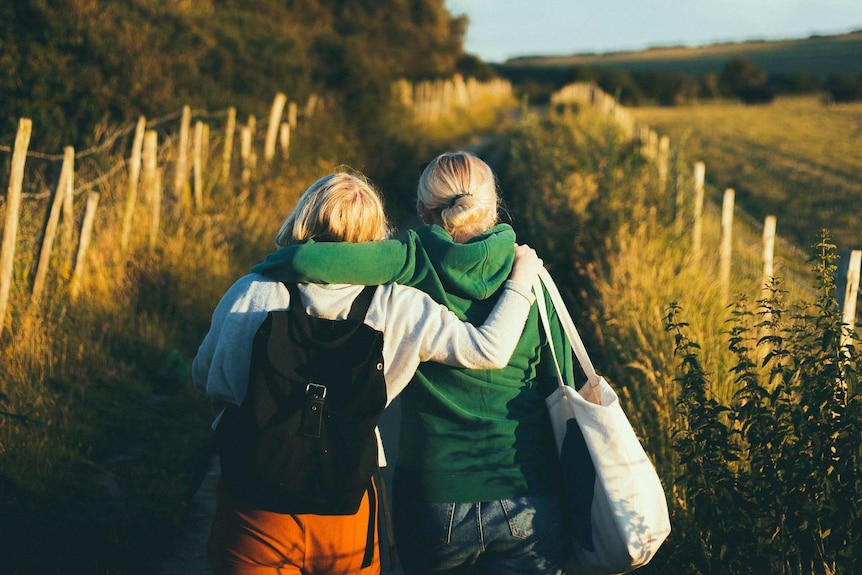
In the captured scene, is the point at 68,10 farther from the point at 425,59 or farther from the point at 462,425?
the point at 425,59

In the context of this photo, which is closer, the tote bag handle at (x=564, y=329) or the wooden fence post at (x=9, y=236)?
the tote bag handle at (x=564, y=329)

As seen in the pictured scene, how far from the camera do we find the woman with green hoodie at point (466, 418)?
2.68 meters

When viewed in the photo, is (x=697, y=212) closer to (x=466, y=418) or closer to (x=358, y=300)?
(x=466, y=418)

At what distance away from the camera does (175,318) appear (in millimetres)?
8242

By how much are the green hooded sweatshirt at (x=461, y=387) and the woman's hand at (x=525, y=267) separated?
0.02 metres

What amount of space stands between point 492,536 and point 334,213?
3.16 ft

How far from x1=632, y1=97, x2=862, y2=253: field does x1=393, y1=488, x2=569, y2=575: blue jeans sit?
3168 millimetres

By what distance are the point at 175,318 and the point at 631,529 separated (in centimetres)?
620

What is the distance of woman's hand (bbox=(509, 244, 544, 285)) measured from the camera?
279cm

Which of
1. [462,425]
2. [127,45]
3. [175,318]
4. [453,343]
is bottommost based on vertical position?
[175,318]

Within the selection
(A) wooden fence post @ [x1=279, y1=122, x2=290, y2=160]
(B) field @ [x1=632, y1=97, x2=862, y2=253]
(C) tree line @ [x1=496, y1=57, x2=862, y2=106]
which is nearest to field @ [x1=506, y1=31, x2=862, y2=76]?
(C) tree line @ [x1=496, y1=57, x2=862, y2=106]

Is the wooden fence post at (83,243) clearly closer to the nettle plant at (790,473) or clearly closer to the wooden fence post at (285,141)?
the nettle plant at (790,473)

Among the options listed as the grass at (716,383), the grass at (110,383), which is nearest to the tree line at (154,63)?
the grass at (110,383)

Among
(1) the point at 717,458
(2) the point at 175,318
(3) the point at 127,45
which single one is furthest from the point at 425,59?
(1) the point at 717,458
